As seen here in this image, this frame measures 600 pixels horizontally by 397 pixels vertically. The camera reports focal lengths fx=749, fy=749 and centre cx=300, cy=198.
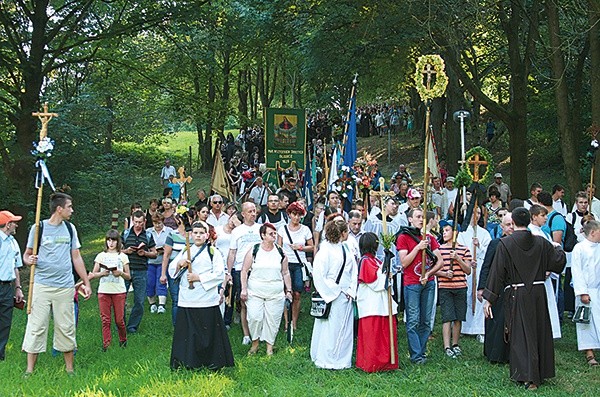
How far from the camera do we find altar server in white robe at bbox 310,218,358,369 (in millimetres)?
9164

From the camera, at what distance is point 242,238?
10.8 m

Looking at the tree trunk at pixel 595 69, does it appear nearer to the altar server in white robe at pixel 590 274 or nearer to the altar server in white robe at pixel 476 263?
the altar server in white robe at pixel 476 263

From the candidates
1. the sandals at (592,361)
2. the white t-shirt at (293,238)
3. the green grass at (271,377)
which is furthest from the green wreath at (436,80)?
the sandals at (592,361)

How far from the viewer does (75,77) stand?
3250cm

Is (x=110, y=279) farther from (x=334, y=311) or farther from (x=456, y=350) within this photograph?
(x=456, y=350)

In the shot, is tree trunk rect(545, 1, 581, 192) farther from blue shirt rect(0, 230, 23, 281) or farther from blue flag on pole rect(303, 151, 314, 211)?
blue shirt rect(0, 230, 23, 281)

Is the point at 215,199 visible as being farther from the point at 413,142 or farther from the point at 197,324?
the point at 413,142

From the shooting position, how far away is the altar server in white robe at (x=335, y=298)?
30.1ft

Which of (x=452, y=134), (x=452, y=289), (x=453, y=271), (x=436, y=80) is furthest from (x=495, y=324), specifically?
(x=452, y=134)

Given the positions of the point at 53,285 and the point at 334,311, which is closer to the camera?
the point at 53,285

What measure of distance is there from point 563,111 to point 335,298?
9.71m

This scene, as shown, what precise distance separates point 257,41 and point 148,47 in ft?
46.3

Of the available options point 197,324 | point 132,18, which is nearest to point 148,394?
point 197,324

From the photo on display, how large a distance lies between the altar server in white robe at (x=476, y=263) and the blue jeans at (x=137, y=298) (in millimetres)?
4778
